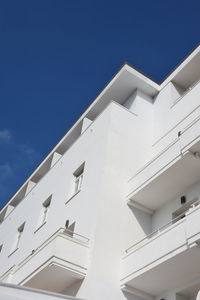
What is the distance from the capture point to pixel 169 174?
14000mm

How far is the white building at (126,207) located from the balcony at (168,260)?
28 mm

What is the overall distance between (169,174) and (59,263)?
4.60 meters

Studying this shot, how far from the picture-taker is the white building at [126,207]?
11891 millimetres

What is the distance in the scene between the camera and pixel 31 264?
13570mm

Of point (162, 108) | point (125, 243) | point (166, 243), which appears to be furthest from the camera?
point (162, 108)

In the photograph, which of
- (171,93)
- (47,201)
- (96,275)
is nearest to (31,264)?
(96,275)

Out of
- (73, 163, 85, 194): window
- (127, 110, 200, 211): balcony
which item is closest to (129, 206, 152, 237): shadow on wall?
(127, 110, 200, 211): balcony

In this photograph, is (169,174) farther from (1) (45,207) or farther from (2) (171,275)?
(1) (45,207)

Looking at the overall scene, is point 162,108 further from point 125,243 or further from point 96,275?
point 96,275

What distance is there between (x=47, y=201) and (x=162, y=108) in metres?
6.72

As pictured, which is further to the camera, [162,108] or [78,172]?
[162,108]

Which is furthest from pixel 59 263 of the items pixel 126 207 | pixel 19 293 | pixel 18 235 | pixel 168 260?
pixel 18 235

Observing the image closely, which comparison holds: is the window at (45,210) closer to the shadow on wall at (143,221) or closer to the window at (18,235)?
the window at (18,235)

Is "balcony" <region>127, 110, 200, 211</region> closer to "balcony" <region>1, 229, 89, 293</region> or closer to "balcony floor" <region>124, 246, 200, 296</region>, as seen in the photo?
"balcony" <region>1, 229, 89, 293</region>
